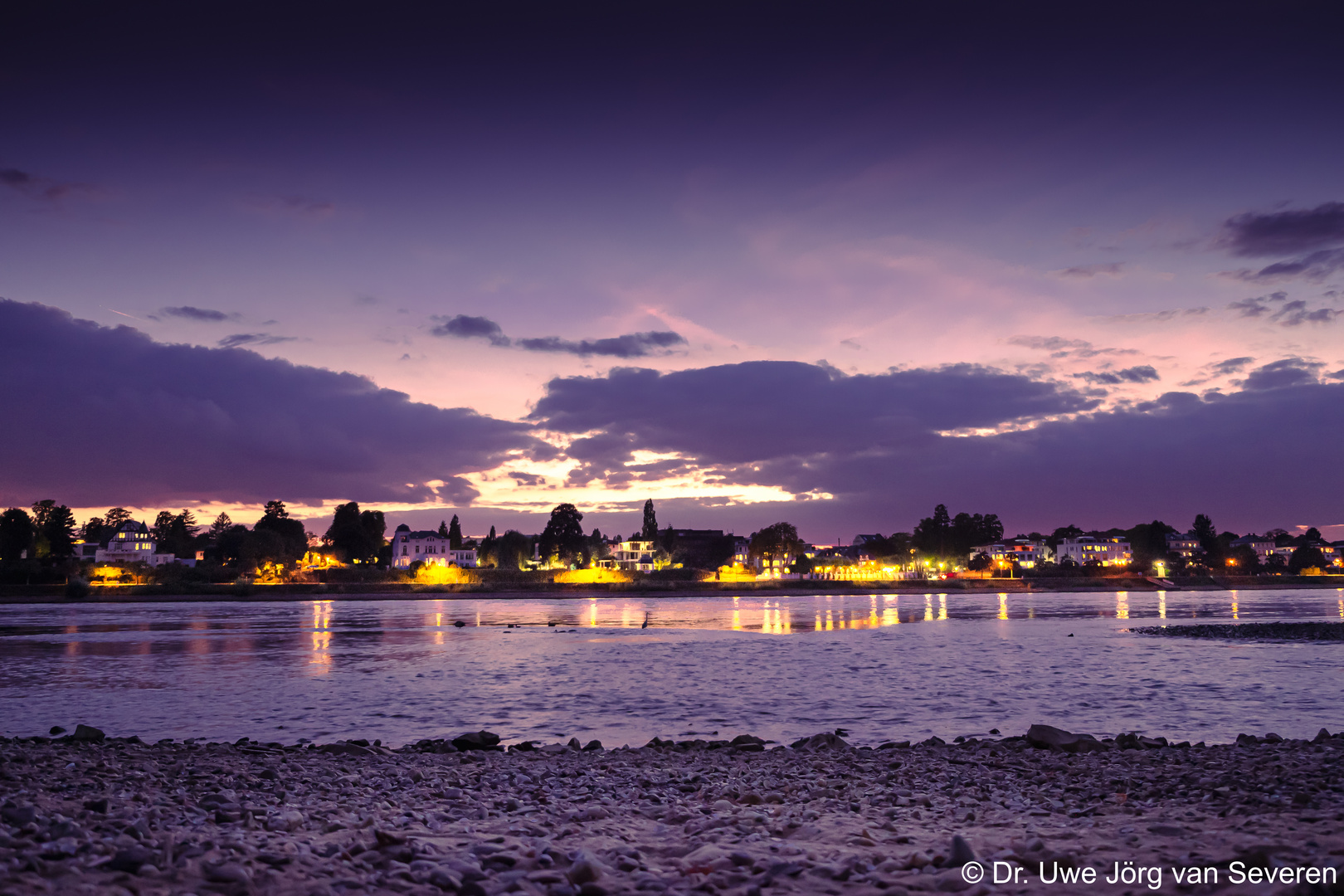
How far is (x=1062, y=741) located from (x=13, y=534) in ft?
616

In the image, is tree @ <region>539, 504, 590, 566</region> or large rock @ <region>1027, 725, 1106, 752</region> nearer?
large rock @ <region>1027, 725, 1106, 752</region>

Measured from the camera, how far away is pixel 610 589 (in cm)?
14762

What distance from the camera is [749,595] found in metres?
149

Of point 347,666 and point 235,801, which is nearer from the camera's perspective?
point 235,801

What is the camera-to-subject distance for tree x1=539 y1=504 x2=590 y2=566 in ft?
609

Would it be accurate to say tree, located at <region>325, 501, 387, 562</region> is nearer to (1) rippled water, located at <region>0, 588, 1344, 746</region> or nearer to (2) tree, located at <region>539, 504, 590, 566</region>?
(2) tree, located at <region>539, 504, 590, 566</region>

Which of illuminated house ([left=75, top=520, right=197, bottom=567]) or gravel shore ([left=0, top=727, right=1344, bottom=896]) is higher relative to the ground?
gravel shore ([left=0, top=727, right=1344, bottom=896])

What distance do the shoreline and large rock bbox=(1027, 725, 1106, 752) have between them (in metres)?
123

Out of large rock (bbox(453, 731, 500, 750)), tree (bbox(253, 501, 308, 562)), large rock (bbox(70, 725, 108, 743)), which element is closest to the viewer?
large rock (bbox(70, 725, 108, 743))

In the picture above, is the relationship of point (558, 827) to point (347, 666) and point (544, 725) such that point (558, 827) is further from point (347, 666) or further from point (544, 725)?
point (347, 666)

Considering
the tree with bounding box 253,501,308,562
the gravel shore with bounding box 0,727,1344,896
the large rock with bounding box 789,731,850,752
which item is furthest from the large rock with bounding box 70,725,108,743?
the tree with bounding box 253,501,308,562

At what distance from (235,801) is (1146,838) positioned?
9902 millimetres

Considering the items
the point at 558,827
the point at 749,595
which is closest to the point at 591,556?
the point at 749,595

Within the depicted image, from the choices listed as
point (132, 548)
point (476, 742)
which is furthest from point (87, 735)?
point (132, 548)
